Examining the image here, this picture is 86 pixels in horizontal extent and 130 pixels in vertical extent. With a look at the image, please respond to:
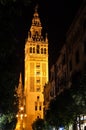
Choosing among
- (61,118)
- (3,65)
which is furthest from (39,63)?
(3,65)

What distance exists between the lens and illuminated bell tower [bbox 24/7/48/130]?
183500 millimetres

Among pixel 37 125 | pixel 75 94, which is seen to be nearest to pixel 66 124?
pixel 75 94

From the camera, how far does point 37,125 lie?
12319 centimetres

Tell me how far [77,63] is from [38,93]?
110 m

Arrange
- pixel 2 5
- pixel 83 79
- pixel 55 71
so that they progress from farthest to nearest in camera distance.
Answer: pixel 55 71 → pixel 83 79 → pixel 2 5

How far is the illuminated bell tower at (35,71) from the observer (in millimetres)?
183500

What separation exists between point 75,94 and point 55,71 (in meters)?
61.9

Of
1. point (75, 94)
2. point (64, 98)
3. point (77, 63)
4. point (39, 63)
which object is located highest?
point (39, 63)

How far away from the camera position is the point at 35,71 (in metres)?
192

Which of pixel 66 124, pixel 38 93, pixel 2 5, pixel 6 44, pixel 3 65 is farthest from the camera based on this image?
pixel 38 93

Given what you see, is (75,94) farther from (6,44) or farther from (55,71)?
(55,71)

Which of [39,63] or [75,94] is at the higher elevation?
[39,63]

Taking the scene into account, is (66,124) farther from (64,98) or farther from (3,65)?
(3,65)

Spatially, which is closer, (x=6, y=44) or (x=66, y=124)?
(x=6, y=44)
